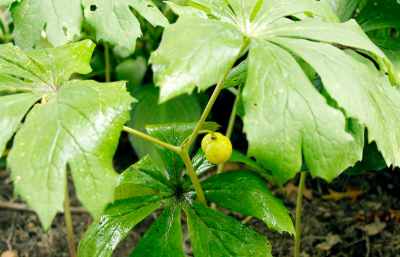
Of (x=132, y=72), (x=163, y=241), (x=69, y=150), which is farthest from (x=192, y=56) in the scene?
(x=132, y=72)

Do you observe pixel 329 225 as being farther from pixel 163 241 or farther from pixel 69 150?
pixel 69 150

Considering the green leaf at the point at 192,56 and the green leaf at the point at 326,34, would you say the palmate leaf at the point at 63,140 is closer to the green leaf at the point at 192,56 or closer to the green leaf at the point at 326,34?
the green leaf at the point at 192,56

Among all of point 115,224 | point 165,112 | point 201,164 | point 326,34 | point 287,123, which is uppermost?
point 326,34

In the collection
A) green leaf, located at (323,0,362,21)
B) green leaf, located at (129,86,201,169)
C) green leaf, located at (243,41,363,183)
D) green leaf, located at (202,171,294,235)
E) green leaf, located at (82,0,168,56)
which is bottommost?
green leaf, located at (129,86,201,169)

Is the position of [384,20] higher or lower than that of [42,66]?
higher

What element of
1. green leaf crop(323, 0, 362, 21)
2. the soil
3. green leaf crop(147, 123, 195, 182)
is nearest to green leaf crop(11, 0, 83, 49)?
green leaf crop(147, 123, 195, 182)

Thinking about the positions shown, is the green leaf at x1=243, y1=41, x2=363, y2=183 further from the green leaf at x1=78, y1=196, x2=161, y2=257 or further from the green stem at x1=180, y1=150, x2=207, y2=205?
the green leaf at x1=78, y1=196, x2=161, y2=257

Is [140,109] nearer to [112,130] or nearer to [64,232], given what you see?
[64,232]
